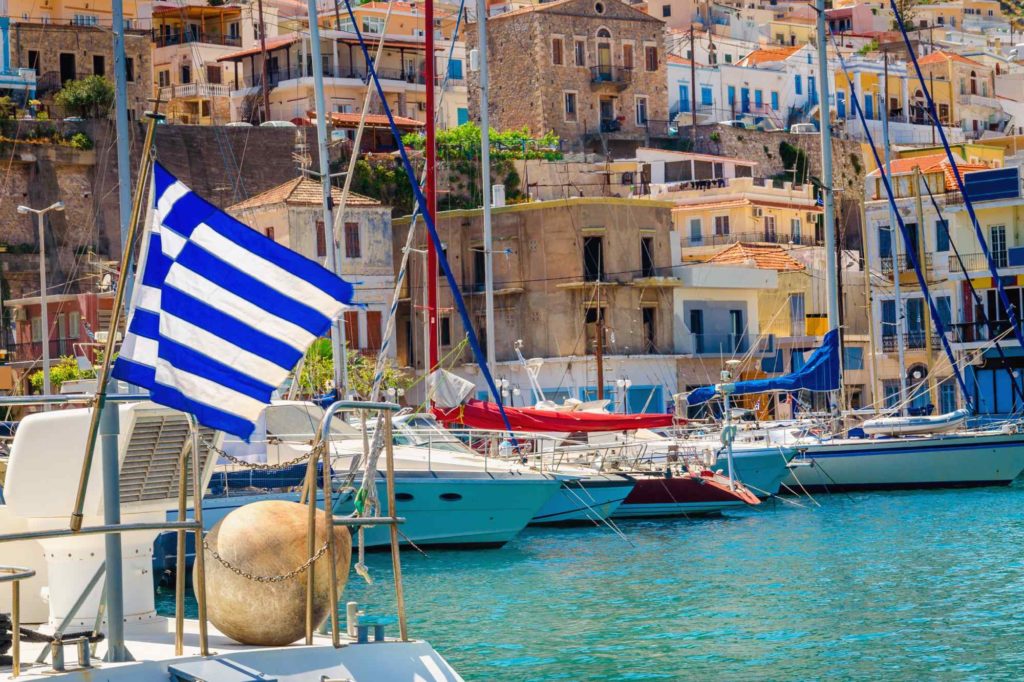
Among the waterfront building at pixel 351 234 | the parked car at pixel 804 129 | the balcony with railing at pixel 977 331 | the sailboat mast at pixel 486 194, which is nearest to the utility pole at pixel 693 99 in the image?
the parked car at pixel 804 129

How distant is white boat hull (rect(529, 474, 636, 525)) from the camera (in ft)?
105

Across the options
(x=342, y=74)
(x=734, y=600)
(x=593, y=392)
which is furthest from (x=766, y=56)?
(x=734, y=600)

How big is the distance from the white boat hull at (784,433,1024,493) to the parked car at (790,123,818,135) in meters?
47.2

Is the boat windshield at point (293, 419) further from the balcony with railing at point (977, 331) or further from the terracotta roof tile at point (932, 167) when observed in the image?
the terracotta roof tile at point (932, 167)

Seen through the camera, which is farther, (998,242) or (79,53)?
(79,53)

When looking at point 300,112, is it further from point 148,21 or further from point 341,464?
point 341,464

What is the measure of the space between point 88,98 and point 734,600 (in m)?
43.9

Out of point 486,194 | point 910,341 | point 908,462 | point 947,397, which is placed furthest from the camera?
point 947,397

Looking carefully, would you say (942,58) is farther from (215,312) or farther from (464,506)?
(215,312)

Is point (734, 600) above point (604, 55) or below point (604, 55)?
below

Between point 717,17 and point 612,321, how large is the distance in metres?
56.4

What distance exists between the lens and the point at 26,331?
5491 centimetres

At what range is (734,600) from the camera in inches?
899

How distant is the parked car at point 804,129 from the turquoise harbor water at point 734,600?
54.4 meters
